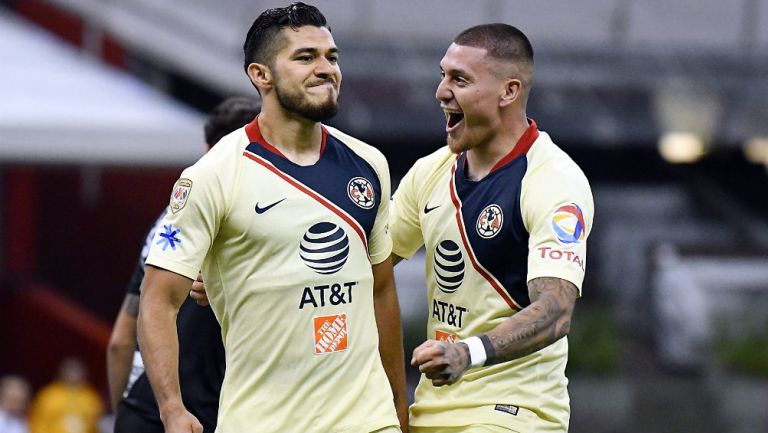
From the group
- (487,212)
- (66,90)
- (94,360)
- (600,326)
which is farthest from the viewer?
(94,360)

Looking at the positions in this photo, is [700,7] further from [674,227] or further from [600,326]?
[600,326]

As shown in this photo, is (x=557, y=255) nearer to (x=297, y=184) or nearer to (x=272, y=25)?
(x=297, y=184)

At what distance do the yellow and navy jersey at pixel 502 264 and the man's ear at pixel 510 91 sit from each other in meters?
0.14

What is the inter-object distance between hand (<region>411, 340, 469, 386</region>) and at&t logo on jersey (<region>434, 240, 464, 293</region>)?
2.71ft

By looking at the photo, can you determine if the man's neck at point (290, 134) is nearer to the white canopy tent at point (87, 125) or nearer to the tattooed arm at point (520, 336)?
the tattooed arm at point (520, 336)

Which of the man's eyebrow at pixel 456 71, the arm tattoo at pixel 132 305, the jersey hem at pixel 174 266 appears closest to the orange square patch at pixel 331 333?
the jersey hem at pixel 174 266

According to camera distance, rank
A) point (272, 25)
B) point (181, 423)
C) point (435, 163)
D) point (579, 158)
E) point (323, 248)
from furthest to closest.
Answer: point (579, 158), point (435, 163), point (272, 25), point (323, 248), point (181, 423)

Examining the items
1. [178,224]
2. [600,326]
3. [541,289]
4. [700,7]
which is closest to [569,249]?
[541,289]

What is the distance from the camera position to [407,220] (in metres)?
5.35

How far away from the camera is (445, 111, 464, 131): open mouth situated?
5070 mm

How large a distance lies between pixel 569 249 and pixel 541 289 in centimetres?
17

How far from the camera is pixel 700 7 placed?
656 inches

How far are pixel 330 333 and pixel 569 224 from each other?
0.85 meters

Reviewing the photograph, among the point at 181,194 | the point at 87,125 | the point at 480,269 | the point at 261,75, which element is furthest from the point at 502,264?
the point at 87,125
